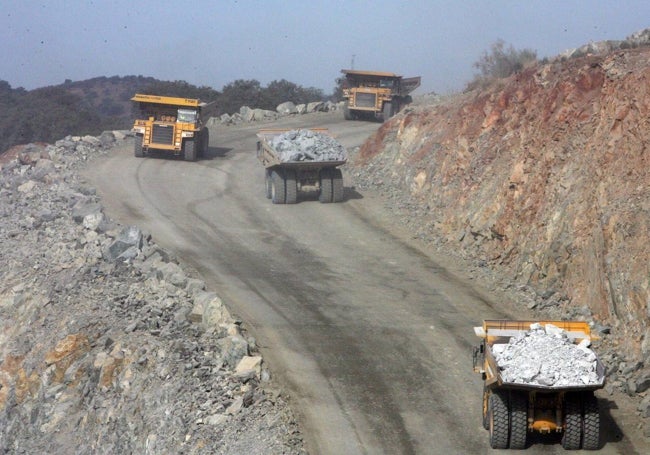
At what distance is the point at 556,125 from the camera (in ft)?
60.5

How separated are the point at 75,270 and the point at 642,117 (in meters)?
11.5

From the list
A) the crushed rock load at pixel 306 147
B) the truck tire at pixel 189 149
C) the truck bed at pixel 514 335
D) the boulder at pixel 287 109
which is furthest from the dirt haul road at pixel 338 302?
the boulder at pixel 287 109

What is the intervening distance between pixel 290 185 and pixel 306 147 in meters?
1.18

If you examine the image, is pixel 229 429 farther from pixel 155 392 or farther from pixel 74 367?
pixel 74 367

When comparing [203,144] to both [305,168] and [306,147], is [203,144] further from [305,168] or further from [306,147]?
[305,168]

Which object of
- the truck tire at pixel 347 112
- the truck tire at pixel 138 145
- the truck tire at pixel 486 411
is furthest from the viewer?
the truck tire at pixel 347 112

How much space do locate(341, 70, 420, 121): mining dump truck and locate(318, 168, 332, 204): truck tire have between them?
17.3 meters

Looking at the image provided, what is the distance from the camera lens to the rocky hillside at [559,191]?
13.9m

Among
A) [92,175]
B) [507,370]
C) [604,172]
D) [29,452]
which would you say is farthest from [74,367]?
[92,175]

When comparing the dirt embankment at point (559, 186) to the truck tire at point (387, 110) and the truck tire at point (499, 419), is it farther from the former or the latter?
the truck tire at point (387, 110)

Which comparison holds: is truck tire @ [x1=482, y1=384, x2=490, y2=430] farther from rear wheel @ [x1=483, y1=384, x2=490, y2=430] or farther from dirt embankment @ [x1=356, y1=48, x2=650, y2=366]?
dirt embankment @ [x1=356, y1=48, x2=650, y2=366]

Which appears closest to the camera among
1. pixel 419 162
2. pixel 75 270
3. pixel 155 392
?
pixel 155 392

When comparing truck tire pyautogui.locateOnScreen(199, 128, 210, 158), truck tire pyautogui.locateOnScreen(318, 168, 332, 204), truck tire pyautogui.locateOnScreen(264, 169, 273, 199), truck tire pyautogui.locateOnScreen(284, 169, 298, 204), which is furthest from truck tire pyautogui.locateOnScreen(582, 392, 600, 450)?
truck tire pyautogui.locateOnScreen(199, 128, 210, 158)

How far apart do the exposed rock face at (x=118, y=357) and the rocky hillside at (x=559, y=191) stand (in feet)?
18.3
